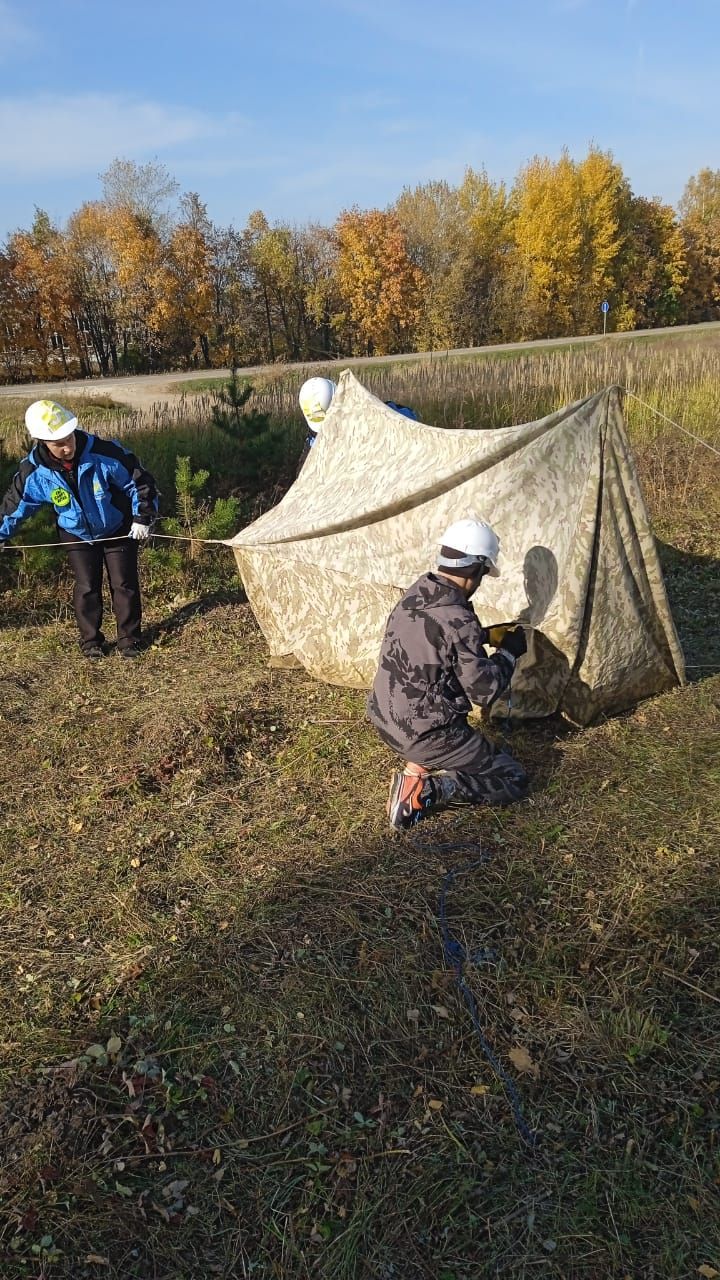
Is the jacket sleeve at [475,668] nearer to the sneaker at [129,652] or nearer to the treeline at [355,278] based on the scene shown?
the sneaker at [129,652]

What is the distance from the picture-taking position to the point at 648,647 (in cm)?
497

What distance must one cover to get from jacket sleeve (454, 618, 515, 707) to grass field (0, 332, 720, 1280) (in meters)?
0.66

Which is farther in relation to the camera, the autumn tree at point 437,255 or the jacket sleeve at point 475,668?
the autumn tree at point 437,255

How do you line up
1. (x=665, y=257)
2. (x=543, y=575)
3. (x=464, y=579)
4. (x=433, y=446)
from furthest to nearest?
(x=665, y=257)
(x=433, y=446)
(x=543, y=575)
(x=464, y=579)

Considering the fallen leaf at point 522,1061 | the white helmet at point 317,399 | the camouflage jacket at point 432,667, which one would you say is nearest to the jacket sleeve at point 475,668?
the camouflage jacket at point 432,667

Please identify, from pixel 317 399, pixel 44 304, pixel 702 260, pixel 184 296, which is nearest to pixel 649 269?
pixel 702 260

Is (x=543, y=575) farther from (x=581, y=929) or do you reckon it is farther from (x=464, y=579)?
(x=581, y=929)

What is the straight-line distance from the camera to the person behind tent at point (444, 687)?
3941 millimetres

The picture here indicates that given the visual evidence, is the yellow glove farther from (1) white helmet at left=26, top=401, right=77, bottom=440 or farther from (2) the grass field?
(1) white helmet at left=26, top=401, right=77, bottom=440

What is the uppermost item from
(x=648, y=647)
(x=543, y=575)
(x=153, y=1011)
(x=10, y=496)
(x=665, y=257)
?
(x=665, y=257)

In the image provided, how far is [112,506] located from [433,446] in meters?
2.37

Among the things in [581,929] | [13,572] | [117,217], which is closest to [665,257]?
[117,217]

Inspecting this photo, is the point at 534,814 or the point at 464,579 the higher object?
the point at 464,579

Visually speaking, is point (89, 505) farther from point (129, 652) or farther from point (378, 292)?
point (378, 292)
